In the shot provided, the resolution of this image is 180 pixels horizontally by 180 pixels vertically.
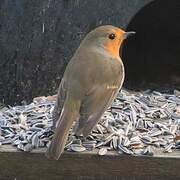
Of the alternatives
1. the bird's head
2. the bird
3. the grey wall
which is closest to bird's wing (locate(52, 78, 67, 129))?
the bird

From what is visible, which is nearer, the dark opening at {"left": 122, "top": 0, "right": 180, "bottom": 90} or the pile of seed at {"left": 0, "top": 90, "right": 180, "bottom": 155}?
the pile of seed at {"left": 0, "top": 90, "right": 180, "bottom": 155}

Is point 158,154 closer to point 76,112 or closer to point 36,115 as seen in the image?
point 76,112

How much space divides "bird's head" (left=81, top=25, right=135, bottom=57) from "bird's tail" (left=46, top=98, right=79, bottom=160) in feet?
2.13

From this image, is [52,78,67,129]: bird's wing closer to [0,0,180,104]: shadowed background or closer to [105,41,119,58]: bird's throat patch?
[105,41,119,58]: bird's throat patch

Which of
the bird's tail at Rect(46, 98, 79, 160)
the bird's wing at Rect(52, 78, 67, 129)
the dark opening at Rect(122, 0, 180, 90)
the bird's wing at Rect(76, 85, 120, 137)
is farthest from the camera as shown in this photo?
the dark opening at Rect(122, 0, 180, 90)

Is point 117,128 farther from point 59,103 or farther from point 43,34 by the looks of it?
point 43,34

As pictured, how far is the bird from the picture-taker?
9.77 feet

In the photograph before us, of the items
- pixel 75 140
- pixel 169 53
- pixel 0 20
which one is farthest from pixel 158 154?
→ pixel 169 53

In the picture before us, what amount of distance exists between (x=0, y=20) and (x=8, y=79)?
0.41 metres

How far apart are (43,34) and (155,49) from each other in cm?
141

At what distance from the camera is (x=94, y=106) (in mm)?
3123

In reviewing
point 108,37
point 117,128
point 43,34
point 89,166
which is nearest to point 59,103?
point 117,128

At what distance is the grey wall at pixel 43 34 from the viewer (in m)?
4.32

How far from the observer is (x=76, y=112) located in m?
3.11
